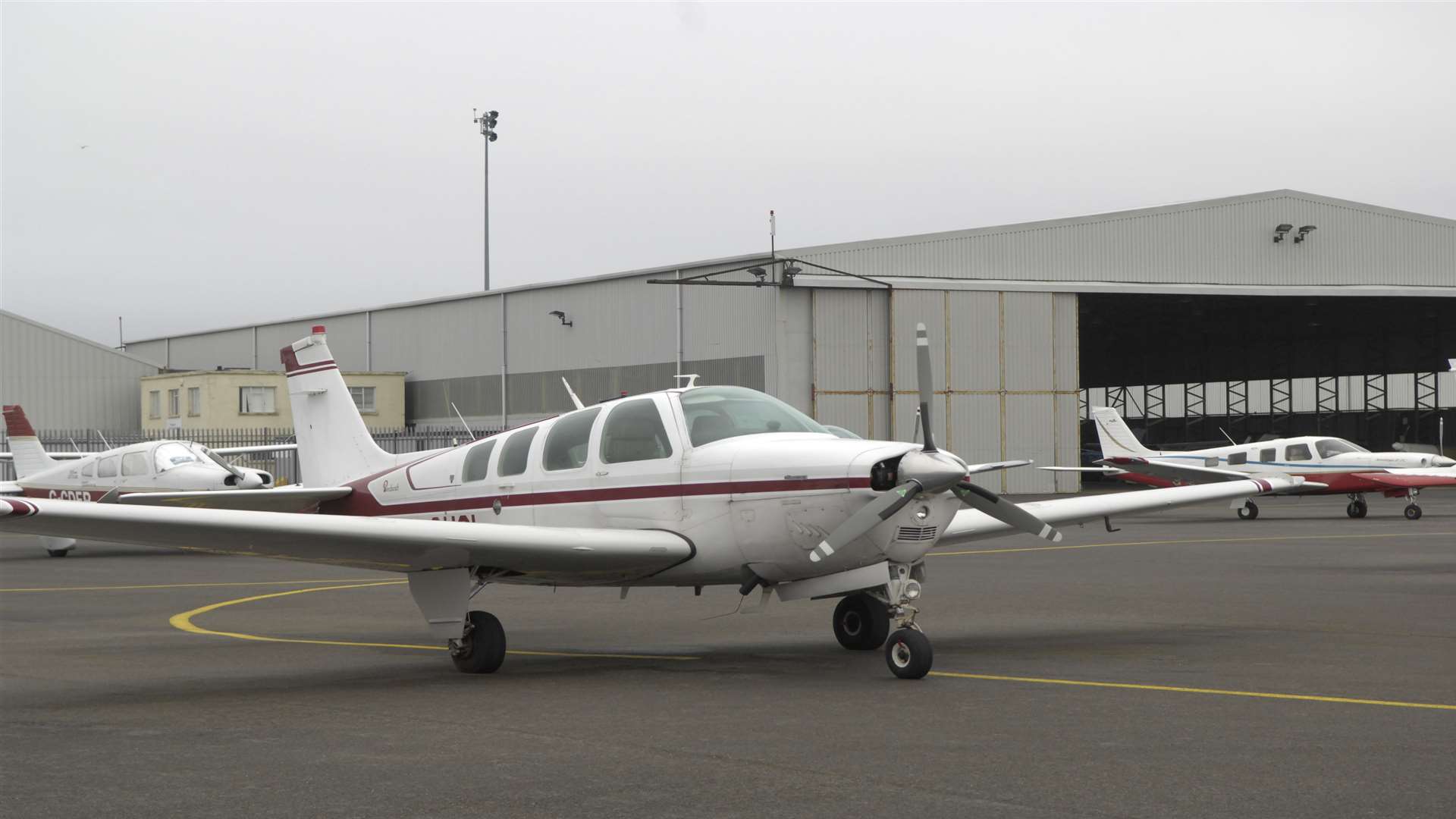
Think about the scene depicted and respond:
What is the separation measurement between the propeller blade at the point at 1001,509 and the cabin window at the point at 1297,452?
26749 millimetres

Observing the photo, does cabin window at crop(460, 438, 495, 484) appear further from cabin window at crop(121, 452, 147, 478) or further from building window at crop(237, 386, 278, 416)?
building window at crop(237, 386, 278, 416)

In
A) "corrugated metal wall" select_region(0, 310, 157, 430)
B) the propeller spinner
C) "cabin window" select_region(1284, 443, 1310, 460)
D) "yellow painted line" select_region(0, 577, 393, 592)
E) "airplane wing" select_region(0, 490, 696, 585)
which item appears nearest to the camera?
"airplane wing" select_region(0, 490, 696, 585)

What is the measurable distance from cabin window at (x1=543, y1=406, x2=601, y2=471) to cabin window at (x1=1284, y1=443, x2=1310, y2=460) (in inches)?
1100

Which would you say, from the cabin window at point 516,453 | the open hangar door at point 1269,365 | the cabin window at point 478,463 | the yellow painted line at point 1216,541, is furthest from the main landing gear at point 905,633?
the open hangar door at point 1269,365

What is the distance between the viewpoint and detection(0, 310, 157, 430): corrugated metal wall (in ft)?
176

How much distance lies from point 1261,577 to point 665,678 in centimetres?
1030

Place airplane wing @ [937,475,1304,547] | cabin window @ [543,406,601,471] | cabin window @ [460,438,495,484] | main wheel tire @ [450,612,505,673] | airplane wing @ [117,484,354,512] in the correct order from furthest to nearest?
airplane wing @ [117,484,354,512] < airplane wing @ [937,475,1304,547] < cabin window @ [460,438,495,484] < cabin window @ [543,406,601,471] < main wheel tire @ [450,612,505,673]

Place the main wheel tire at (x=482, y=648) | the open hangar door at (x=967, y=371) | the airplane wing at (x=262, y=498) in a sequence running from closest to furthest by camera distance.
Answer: the main wheel tire at (x=482, y=648) → the airplane wing at (x=262, y=498) → the open hangar door at (x=967, y=371)

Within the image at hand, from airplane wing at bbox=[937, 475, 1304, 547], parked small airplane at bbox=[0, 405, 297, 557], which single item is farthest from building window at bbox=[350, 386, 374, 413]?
airplane wing at bbox=[937, 475, 1304, 547]

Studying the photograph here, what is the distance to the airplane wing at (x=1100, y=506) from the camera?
38.3 ft

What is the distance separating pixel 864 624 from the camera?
432 inches

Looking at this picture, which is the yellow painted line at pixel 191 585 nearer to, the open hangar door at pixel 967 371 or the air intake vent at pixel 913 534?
the air intake vent at pixel 913 534

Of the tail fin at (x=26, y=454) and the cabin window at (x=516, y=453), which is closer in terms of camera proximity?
the cabin window at (x=516, y=453)

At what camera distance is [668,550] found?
995 cm
